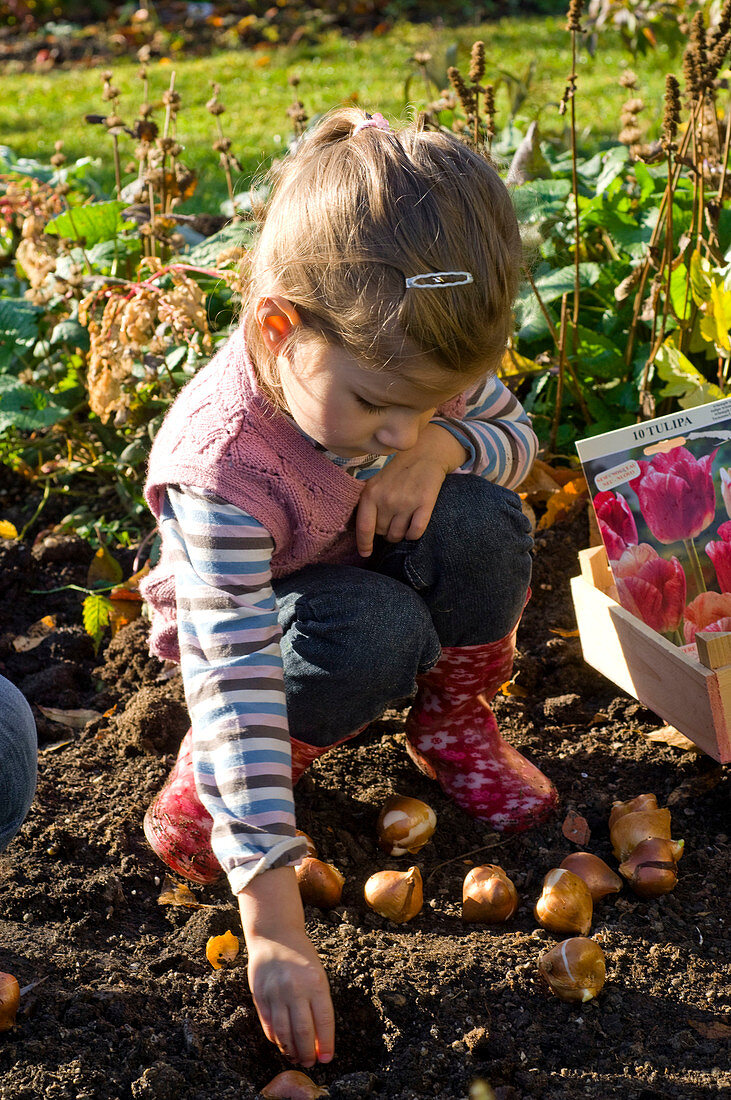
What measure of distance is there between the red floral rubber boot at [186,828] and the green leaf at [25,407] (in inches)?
42.0

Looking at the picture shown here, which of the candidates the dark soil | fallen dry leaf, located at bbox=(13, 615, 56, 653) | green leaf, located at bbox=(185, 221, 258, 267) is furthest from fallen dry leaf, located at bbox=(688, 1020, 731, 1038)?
green leaf, located at bbox=(185, 221, 258, 267)

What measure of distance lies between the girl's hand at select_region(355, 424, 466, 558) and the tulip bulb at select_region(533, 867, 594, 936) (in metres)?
0.56

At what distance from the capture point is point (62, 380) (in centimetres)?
266

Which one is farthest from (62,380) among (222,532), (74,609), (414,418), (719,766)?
(719,766)

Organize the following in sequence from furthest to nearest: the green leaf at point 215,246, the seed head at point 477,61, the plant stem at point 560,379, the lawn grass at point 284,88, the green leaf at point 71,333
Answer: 1. the lawn grass at point 284,88
2. the green leaf at point 71,333
3. the green leaf at point 215,246
4. the plant stem at point 560,379
5. the seed head at point 477,61

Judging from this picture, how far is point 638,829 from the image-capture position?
5.18 feet

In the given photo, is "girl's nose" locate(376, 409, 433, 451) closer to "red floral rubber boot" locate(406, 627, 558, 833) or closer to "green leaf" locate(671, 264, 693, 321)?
"red floral rubber boot" locate(406, 627, 558, 833)

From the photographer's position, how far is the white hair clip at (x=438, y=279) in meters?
A: 1.23

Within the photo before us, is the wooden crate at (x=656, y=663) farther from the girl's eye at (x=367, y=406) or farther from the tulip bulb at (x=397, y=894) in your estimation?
the girl's eye at (x=367, y=406)

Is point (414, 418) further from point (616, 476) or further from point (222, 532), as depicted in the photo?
point (616, 476)

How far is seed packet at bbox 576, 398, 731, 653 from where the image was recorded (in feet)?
5.98

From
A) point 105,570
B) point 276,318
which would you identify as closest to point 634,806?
point 276,318

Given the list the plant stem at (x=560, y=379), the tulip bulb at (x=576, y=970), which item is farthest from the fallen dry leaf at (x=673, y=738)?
the plant stem at (x=560, y=379)

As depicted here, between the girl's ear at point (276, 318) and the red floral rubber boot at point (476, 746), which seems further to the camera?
the red floral rubber boot at point (476, 746)
